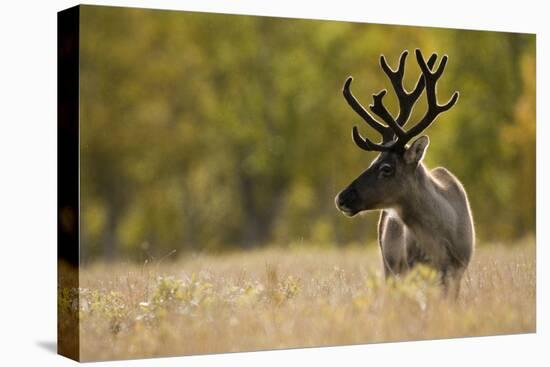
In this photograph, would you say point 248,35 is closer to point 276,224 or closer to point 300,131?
point 300,131

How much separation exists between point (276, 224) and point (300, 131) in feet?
6.89

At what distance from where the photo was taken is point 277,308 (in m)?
9.34

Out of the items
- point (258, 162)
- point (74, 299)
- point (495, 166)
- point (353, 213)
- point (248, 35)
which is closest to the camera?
point (74, 299)

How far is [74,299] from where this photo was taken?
28.3 ft

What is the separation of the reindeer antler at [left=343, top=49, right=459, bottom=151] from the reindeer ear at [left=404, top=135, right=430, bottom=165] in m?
0.09

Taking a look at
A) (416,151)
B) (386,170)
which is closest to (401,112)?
(416,151)

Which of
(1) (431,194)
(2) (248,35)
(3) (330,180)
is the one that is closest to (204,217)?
(3) (330,180)

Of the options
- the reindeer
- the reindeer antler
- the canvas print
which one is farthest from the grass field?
the reindeer antler

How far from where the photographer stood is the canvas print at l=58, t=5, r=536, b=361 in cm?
891

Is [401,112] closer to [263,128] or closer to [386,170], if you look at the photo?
[386,170]

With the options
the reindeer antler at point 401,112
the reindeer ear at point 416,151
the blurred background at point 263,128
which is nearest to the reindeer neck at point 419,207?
the reindeer ear at point 416,151

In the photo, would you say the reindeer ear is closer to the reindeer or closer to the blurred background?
the reindeer

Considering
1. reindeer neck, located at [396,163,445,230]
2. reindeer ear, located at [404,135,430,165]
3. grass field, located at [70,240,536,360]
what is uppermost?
reindeer ear, located at [404,135,430,165]

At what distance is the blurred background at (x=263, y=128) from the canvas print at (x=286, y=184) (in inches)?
1.7
